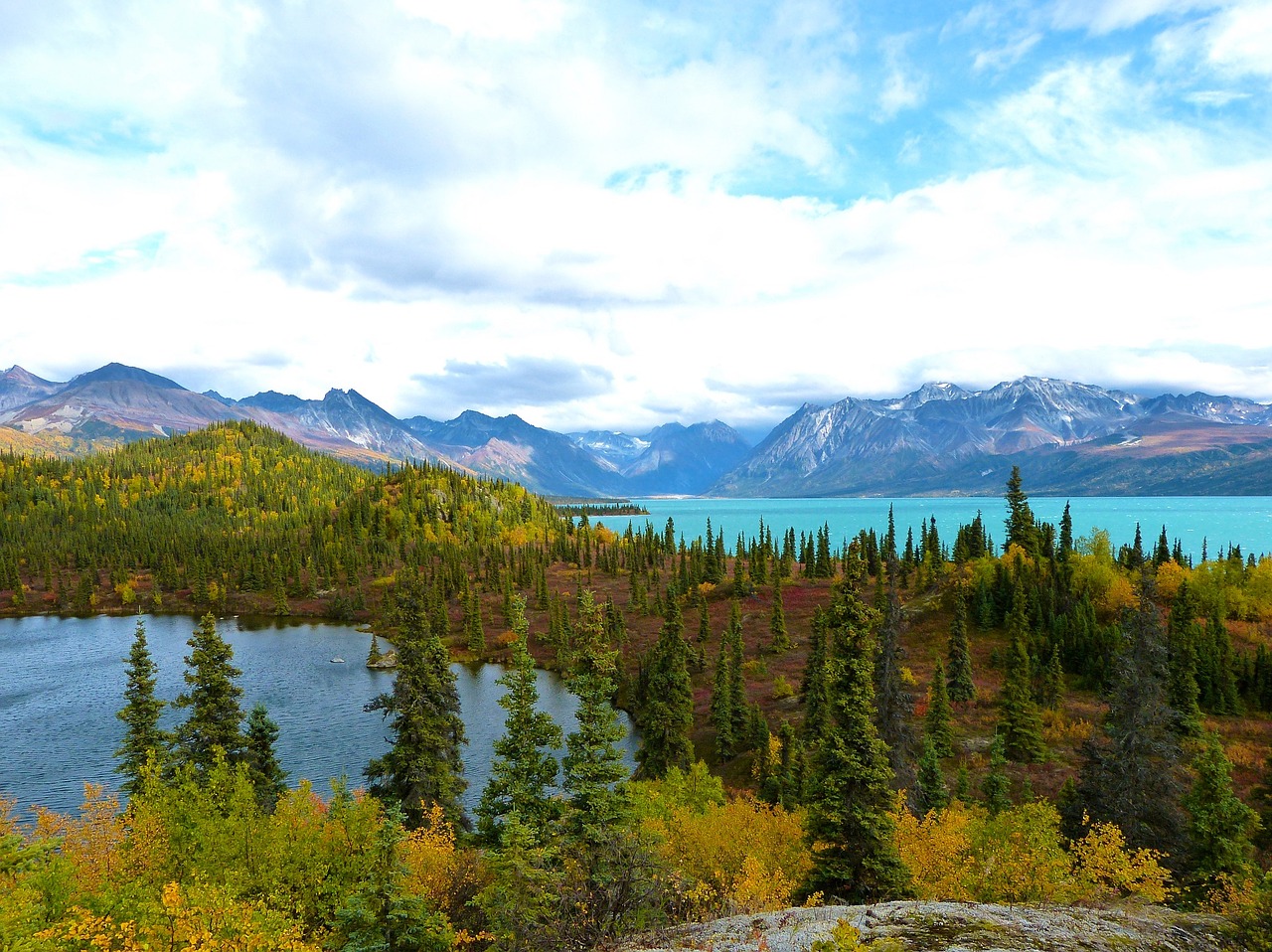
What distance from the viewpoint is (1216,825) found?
39188 millimetres

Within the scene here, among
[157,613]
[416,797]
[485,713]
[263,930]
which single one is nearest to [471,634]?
[485,713]

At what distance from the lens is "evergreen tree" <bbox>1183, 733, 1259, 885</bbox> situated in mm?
38250

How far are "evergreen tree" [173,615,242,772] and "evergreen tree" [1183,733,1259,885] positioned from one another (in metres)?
61.2

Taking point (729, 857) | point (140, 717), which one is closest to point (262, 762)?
point (140, 717)

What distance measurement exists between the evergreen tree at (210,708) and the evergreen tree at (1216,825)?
61.2 m

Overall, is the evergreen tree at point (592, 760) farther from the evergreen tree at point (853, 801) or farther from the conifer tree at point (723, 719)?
the conifer tree at point (723, 719)

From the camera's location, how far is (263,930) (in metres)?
20.0

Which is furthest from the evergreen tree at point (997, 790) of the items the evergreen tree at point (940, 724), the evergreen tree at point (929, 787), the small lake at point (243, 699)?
the small lake at point (243, 699)

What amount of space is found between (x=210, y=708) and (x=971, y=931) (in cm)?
4605

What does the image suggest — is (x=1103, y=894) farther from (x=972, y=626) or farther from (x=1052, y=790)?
(x=972, y=626)

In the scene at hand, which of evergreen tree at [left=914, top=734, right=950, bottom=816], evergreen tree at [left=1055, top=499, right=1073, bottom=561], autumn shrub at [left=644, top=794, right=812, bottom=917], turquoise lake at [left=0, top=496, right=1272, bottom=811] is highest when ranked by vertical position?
evergreen tree at [left=1055, top=499, right=1073, bottom=561]

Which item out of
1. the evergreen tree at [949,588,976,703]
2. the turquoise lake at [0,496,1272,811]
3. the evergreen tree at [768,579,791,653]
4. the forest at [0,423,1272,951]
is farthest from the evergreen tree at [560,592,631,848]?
the evergreen tree at [768,579,791,653]

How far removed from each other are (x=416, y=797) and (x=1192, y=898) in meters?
46.9

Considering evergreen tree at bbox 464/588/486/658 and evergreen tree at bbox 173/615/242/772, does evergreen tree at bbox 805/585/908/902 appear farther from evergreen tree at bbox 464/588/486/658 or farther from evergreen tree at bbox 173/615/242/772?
evergreen tree at bbox 464/588/486/658
